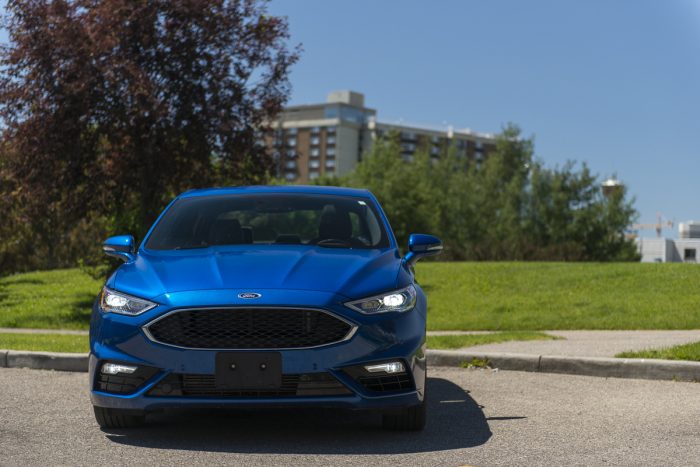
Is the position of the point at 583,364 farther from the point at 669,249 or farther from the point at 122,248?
the point at 669,249

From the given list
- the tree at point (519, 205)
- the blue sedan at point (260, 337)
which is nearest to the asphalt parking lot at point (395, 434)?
the blue sedan at point (260, 337)

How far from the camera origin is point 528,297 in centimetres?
1789

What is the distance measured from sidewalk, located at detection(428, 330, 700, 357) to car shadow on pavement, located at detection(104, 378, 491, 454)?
3.30 metres

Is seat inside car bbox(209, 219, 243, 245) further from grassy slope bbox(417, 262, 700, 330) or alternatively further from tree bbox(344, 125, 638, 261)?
tree bbox(344, 125, 638, 261)

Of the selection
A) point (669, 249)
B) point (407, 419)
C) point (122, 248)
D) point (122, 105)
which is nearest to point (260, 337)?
point (407, 419)

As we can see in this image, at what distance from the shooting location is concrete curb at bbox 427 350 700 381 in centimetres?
898

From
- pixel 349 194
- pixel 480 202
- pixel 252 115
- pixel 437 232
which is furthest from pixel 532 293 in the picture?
pixel 480 202

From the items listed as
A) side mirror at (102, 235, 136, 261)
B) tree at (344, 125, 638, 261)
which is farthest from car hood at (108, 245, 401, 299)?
tree at (344, 125, 638, 261)

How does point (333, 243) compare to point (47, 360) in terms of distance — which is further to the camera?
point (47, 360)

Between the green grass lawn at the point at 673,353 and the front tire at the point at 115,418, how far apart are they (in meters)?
5.31

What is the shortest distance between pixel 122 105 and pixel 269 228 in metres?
11.0

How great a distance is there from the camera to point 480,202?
211 ft

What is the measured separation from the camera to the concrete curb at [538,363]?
9.00m

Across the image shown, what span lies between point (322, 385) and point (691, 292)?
1294 cm
